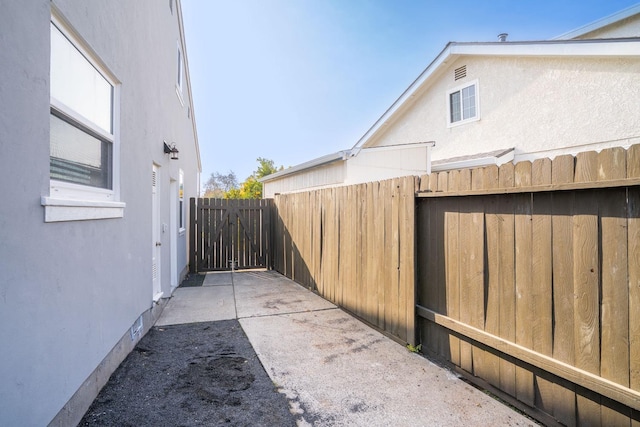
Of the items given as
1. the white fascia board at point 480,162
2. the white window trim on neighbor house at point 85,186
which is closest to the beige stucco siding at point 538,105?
the white fascia board at point 480,162

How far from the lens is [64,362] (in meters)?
2.30

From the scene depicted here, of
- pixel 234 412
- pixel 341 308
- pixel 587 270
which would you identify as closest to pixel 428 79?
pixel 341 308

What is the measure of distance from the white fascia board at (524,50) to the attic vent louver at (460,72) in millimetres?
382

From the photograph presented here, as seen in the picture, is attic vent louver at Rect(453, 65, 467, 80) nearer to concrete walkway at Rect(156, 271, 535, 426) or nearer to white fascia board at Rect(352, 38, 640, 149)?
white fascia board at Rect(352, 38, 640, 149)

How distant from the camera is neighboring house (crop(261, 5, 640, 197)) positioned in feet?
22.1

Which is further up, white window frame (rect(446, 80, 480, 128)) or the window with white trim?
Result: white window frame (rect(446, 80, 480, 128))

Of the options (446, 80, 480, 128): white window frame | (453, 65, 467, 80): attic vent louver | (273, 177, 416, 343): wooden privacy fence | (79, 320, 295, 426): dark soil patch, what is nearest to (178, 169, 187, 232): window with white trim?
(273, 177, 416, 343): wooden privacy fence

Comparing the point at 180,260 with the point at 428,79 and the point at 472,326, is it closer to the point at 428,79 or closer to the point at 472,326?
the point at 472,326

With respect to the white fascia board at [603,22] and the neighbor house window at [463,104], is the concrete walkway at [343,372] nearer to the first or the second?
the neighbor house window at [463,104]

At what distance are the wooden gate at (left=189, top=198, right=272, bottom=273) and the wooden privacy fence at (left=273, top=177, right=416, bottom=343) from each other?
253 cm

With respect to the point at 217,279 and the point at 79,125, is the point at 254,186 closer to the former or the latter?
the point at 217,279

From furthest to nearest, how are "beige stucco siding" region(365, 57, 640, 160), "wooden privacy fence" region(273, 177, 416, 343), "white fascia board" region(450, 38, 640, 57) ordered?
"beige stucco siding" region(365, 57, 640, 160)
"white fascia board" region(450, 38, 640, 57)
"wooden privacy fence" region(273, 177, 416, 343)

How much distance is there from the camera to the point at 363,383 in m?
3.21

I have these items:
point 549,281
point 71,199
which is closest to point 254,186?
point 71,199
